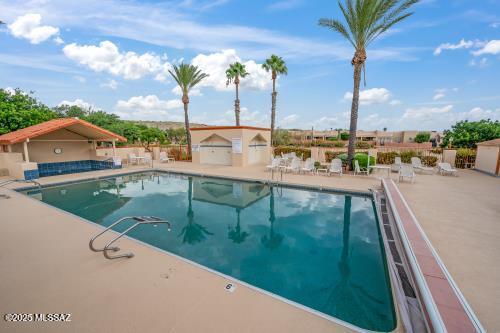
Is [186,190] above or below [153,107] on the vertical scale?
below

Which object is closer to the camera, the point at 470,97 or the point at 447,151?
the point at 447,151

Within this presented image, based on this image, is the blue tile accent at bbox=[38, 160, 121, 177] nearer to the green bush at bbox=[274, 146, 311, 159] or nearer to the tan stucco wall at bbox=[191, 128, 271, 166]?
the tan stucco wall at bbox=[191, 128, 271, 166]

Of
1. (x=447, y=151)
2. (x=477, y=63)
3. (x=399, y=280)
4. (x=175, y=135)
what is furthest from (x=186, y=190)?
(x=175, y=135)

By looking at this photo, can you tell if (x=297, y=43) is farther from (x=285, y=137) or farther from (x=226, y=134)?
(x=285, y=137)

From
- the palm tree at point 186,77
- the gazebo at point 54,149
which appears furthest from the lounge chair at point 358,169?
the gazebo at point 54,149

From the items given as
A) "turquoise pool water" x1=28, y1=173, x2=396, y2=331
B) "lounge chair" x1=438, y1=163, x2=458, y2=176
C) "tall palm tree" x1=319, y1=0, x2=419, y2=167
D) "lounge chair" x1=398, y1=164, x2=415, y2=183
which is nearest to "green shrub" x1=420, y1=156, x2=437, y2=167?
"lounge chair" x1=438, y1=163, x2=458, y2=176

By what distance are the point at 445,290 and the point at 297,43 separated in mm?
18272

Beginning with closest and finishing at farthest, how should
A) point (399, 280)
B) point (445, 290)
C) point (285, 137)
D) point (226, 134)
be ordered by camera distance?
point (445, 290) → point (399, 280) → point (226, 134) → point (285, 137)

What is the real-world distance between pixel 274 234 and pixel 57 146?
17.0m

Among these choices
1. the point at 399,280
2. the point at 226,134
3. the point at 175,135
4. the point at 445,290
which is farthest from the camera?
the point at 175,135

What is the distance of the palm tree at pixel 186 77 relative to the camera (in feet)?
68.8

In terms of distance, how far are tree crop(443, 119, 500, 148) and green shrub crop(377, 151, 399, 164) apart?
6836 millimetres

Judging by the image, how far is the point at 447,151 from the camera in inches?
607

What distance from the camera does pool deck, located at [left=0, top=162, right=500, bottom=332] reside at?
282 cm
